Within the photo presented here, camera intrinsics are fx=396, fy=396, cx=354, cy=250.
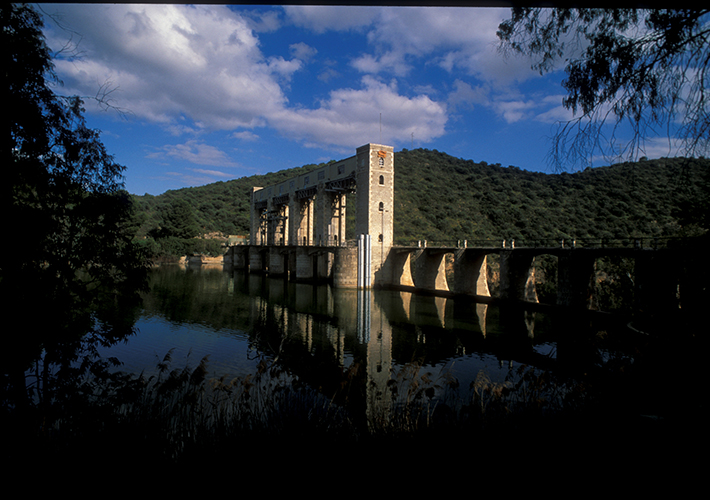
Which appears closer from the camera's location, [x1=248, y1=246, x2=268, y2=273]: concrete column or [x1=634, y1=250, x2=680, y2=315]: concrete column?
[x1=634, y1=250, x2=680, y2=315]: concrete column

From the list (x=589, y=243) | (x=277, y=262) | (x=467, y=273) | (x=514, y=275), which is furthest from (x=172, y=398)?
(x=277, y=262)

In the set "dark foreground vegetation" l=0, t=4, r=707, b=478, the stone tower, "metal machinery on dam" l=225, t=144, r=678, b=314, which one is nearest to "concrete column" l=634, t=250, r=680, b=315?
"metal machinery on dam" l=225, t=144, r=678, b=314

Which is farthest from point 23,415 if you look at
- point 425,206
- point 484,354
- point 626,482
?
point 425,206

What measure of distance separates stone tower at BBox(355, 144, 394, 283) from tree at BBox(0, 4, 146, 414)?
2752 centimetres

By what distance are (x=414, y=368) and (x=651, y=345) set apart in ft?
13.3

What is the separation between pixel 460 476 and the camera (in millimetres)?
3848

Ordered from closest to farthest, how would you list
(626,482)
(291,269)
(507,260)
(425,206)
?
1. (626,482)
2. (507,260)
3. (291,269)
4. (425,206)

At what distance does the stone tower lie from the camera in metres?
34.4

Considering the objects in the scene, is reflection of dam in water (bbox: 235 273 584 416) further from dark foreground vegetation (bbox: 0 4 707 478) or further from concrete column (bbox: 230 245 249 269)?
concrete column (bbox: 230 245 249 269)

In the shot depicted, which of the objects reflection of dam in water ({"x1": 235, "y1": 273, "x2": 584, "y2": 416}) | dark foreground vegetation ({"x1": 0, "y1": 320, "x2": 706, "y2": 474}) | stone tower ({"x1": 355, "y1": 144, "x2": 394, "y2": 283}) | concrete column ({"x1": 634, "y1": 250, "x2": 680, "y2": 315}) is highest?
stone tower ({"x1": 355, "y1": 144, "x2": 394, "y2": 283})

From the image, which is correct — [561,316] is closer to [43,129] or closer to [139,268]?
[139,268]

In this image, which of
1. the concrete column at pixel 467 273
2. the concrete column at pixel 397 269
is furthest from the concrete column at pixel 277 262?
the concrete column at pixel 467 273

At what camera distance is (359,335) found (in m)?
18.7

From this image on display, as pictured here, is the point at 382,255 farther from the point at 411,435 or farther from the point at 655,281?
the point at 411,435
